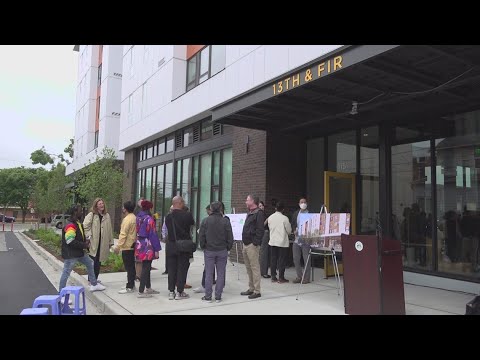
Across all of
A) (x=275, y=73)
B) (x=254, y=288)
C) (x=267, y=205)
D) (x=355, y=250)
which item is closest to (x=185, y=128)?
(x=267, y=205)

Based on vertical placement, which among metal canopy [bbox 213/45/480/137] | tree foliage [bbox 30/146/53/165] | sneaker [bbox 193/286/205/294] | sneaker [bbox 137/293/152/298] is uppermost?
tree foliage [bbox 30/146/53/165]

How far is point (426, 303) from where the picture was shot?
6586 millimetres

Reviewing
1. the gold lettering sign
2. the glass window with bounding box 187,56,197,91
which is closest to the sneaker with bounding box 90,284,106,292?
the gold lettering sign

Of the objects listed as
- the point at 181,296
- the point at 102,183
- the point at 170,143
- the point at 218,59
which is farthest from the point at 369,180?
the point at 170,143

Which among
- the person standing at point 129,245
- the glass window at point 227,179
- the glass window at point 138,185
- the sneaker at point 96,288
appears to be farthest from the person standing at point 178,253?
the glass window at point 138,185

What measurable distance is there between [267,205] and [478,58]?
20.1ft

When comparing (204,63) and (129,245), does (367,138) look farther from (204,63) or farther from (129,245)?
(204,63)

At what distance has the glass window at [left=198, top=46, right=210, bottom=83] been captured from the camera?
14.7m

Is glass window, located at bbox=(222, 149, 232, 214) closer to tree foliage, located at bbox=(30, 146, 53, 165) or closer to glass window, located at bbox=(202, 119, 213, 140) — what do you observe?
glass window, located at bbox=(202, 119, 213, 140)

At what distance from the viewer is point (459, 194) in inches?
311

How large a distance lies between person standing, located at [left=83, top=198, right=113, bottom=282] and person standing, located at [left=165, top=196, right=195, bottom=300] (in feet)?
5.23

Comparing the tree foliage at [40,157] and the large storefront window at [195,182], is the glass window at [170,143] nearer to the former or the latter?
the large storefront window at [195,182]

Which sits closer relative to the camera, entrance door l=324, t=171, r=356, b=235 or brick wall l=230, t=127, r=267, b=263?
entrance door l=324, t=171, r=356, b=235
